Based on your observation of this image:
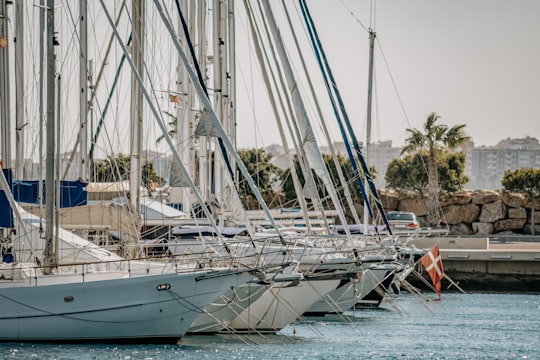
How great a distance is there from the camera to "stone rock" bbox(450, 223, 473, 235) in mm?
77625

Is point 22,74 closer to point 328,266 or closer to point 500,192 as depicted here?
point 328,266

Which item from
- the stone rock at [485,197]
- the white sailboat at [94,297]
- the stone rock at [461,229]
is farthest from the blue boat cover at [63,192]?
the stone rock at [485,197]

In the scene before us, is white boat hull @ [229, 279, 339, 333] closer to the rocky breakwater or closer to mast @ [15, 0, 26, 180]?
mast @ [15, 0, 26, 180]

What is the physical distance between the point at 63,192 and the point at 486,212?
49.3 meters

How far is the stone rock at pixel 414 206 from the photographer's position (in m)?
79.6

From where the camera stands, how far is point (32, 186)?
32625 mm

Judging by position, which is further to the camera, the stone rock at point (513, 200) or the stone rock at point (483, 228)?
the stone rock at point (513, 200)

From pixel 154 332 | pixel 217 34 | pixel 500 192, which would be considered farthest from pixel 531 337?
pixel 500 192

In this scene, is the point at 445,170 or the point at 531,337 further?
the point at 445,170

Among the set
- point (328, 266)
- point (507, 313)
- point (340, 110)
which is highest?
point (340, 110)

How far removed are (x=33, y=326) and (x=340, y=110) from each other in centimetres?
1463

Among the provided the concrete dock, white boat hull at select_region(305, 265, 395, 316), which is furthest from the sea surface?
the concrete dock

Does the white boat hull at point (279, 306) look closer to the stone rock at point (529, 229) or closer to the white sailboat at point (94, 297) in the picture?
the white sailboat at point (94, 297)

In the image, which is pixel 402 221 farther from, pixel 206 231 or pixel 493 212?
pixel 206 231
